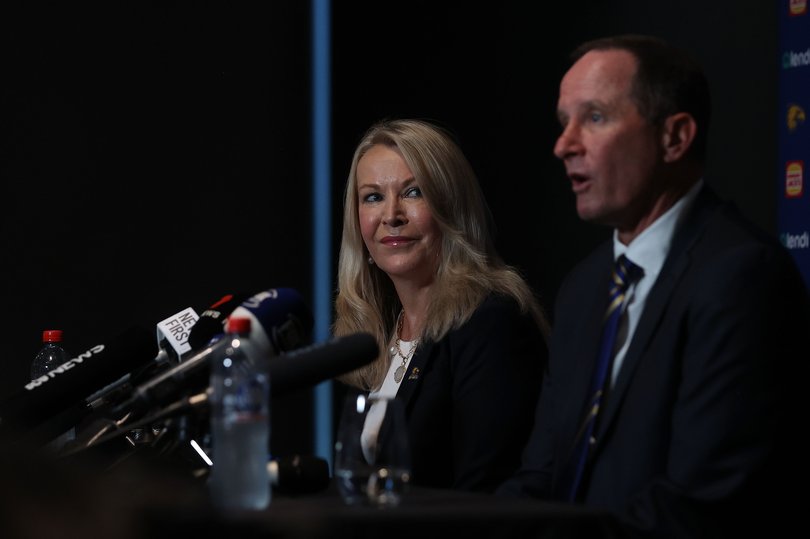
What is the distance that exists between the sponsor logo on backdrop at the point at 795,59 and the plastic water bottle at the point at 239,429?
2.82m

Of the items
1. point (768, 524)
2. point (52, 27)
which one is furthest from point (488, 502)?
point (52, 27)

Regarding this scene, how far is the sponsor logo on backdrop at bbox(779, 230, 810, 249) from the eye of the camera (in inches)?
152

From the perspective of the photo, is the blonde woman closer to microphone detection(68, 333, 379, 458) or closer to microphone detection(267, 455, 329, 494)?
microphone detection(267, 455, 329, 494)

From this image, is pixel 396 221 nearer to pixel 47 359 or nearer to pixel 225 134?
pixel 47 359

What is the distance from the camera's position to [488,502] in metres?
1.58

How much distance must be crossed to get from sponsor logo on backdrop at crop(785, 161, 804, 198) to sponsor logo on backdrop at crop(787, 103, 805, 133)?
12 centimetres

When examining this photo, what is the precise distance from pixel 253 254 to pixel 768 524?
3493 millimetres

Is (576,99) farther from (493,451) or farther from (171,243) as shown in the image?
(171,243)

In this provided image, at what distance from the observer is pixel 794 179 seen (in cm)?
392

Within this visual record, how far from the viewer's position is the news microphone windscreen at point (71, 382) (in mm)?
1742

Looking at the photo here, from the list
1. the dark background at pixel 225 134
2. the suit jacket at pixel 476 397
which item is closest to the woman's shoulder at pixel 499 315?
the suit jacket at pixel 476 397

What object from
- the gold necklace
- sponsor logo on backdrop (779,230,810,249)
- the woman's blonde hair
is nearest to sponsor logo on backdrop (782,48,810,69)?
sponsor logo on backdrop (779,230,810,249)

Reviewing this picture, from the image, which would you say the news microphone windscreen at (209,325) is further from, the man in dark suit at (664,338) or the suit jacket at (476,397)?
the suit jacket at (476,397)

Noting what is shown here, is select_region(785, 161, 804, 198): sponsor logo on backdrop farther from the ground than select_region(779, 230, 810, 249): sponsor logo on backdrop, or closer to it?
farther from the ground
